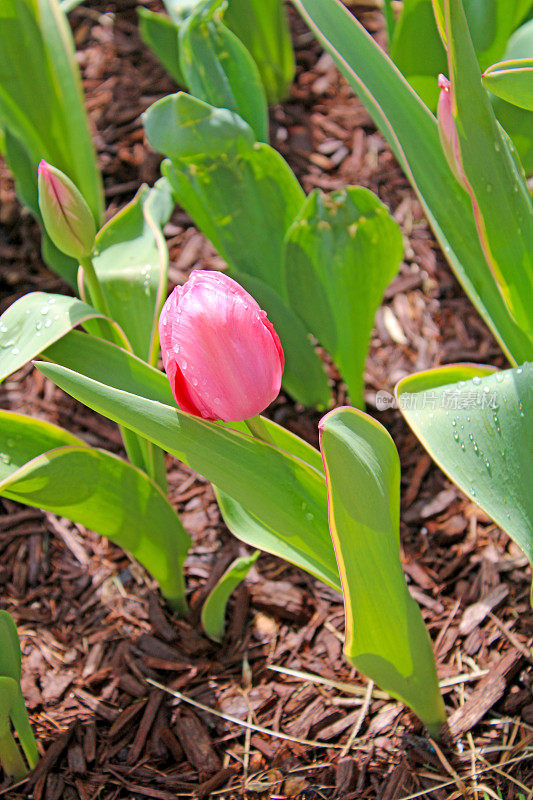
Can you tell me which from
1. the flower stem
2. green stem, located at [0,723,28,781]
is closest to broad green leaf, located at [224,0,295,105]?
the flower stem

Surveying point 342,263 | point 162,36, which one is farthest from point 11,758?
point 162,36

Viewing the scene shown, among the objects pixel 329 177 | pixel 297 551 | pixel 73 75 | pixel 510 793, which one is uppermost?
pixel 73 75

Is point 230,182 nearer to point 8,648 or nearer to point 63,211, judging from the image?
point 63,211

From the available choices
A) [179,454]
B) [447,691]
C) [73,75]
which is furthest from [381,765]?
[73,75]

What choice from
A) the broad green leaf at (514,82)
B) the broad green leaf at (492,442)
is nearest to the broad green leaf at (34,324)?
the broad green leaf at (492,442)

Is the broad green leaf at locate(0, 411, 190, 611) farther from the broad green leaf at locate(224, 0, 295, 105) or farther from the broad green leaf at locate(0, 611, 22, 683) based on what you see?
the broad green leaf at locate(224, 0, 295, 105)

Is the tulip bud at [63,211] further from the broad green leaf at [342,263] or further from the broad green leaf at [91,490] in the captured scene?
the broad green leaf at [342,263]

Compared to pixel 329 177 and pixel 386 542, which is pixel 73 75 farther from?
pixel 386 542
